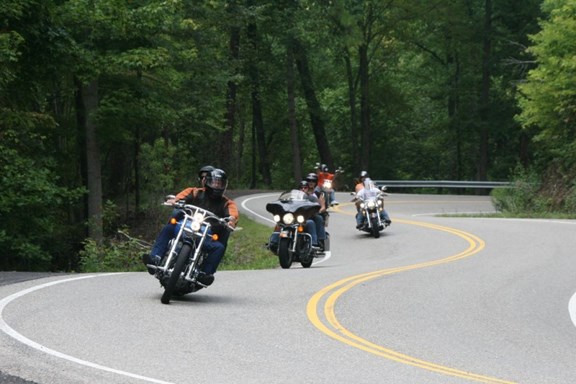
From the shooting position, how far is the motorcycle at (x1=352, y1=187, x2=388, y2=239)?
2525 centimetres

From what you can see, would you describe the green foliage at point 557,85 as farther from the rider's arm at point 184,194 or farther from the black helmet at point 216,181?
the rider's arm at point 184,194

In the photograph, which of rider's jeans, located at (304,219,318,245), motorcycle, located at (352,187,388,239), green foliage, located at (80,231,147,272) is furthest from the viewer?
motorcycle, located at (352,187,388,239)

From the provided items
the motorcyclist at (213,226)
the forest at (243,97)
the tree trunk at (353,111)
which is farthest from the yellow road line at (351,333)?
the tree trunk at (353,111)

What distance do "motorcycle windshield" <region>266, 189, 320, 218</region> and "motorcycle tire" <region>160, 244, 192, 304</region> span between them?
681 centimetres

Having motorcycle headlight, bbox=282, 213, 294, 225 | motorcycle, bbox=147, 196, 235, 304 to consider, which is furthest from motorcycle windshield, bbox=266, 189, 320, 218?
motorcycle, bbox=147, 196, 235, 304

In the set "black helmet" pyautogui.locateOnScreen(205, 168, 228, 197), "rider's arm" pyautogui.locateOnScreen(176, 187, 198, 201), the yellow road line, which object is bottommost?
the yellow road line

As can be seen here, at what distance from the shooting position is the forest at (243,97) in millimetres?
24406

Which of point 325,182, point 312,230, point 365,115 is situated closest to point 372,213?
point 325,182

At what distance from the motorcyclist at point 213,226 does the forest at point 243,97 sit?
989 cm

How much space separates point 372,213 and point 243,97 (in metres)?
Result: 33.3

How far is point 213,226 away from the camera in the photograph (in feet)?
38.6

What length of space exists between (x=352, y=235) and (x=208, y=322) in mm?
17038

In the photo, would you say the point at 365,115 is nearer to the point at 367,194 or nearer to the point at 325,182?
the point at 325,182

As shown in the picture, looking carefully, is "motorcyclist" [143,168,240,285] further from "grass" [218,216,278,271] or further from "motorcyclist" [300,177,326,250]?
"grass" [218,216,278,271]
